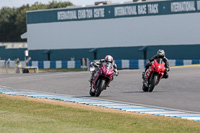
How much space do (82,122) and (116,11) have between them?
173ft

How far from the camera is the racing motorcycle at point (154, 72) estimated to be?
19750 millimetres

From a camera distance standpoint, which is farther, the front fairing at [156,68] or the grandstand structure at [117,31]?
the grandstand structure at [117,31]

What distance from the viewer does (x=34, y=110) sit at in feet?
47.6

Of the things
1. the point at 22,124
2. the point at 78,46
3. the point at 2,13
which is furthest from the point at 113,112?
the point at 2,13

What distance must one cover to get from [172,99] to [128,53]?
46.2 m

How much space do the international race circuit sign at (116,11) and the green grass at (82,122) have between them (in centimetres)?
4471

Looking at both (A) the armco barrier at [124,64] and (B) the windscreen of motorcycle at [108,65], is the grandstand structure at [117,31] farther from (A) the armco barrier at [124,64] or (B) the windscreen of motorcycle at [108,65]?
(B) the windscreen of motorcycle at [108,65]

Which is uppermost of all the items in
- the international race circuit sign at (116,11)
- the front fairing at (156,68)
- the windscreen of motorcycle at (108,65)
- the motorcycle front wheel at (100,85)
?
the international race circuit sign at (116,11)

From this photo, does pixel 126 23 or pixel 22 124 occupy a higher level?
pixel 126 23

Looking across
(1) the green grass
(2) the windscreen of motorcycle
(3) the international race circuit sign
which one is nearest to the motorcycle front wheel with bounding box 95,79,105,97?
(2) the windscreen of motorcycle

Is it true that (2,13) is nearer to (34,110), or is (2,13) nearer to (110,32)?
(110,32)

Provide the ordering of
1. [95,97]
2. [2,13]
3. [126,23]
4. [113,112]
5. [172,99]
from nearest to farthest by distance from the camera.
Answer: [113,112], [172,99], [95,97], [126,23], [2,13]

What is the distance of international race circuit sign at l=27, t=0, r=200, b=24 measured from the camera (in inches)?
2286

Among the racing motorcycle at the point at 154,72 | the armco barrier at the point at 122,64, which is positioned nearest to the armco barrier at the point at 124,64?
the armco barrier at the point at 122,64
